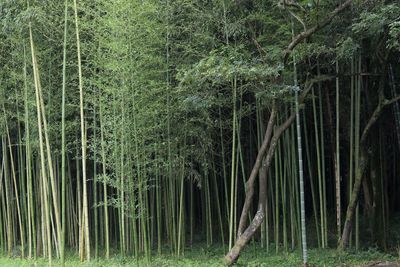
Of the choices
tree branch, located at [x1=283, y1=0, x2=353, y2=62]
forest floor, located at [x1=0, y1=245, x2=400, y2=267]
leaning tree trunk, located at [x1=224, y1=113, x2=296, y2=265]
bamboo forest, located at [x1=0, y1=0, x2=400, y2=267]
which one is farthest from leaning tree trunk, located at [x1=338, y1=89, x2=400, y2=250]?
tree branch, located at [x1=283, y1=0, x2=353, y2=62]

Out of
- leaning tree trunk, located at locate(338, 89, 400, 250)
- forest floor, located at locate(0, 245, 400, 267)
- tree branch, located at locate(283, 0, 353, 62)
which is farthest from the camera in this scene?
leaning tree trunk, located at locate(338, 89, 400, 250)

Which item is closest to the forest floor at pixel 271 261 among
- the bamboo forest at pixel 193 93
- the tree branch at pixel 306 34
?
the bamboo forest at pixel 193 93

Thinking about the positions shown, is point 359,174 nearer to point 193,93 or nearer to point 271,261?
point 271,261

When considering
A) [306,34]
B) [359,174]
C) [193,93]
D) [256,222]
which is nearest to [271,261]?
[256,222]

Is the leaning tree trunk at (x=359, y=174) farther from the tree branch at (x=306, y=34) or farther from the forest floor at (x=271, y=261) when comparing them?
the tree branch at (x=306, y=34)

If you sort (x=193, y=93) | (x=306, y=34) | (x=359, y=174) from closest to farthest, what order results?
(x=306, y=34) < (x=193, y=93) < (x=359, y=174)

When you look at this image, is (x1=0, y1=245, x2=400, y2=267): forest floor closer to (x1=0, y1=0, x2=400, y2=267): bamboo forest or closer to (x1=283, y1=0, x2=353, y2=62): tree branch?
(x1=0, y1=0, x2=400, y2=267): bamboo forest

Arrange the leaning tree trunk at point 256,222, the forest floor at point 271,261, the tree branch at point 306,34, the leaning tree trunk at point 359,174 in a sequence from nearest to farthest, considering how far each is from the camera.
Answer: the tree branch at point 306,34, the leaning tree trunk at point 256,222, the forest floor at point 271,261, the leaning tree trunk at point 359,174

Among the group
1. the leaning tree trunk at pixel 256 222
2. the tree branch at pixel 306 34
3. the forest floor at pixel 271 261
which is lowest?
the forest floor at pixel 271 261

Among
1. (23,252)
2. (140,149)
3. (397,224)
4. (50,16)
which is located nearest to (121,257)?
(140,149)

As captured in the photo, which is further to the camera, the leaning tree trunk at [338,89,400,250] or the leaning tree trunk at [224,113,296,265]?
the leaning tree trunk at [338,89,400,250]

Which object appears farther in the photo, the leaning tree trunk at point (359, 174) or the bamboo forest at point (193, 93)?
the leaning tree trunk at point (359, 174)

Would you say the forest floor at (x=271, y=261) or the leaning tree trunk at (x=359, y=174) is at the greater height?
the leaning tree trunk at (x=359, y=174)

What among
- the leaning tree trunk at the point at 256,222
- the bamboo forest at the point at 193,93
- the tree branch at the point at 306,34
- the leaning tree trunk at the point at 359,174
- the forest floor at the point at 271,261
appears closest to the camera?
the tree branch at the point at 306,34
